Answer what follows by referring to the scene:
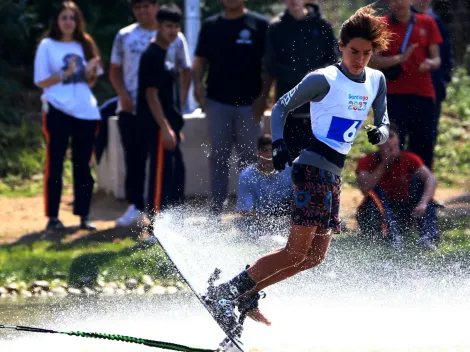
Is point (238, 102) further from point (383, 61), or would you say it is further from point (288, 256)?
point (288, 256)

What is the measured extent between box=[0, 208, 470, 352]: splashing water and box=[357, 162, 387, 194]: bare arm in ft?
1.65

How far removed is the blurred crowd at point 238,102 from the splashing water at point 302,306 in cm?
41

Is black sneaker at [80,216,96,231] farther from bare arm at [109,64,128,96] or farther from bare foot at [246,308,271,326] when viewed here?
bare foot at [246,308,271,326]

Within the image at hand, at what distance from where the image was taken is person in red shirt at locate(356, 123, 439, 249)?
7.65m

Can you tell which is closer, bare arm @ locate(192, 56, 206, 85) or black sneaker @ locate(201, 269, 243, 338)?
black sneaker @ locate(201, 269, 243, 338)

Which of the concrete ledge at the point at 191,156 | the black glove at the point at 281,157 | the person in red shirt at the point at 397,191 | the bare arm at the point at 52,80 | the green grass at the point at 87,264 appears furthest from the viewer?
the concrete ledge at the point at 191,156

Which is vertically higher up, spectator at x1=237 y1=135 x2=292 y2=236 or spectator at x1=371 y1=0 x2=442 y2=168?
spectator at x1=371 y1=0 x2=442 y2=168

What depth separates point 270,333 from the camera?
19.0ft

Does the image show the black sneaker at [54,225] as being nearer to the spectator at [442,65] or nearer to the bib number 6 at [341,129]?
the spectator at [442,65]

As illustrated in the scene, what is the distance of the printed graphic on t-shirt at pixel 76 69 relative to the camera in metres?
8.56

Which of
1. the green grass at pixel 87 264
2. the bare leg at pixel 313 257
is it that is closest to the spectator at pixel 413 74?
the green grass at pixel 87 264

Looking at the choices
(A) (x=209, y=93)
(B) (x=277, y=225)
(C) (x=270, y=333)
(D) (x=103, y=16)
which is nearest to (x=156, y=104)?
(A) (x=209, y=93)

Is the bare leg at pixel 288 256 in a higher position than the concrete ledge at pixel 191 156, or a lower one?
higher

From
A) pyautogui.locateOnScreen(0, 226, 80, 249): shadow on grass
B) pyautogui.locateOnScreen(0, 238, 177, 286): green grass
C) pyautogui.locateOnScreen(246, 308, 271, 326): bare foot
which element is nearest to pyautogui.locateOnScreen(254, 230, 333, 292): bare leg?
pyautogui.locateOnScreen(246, 308, 271, 326): bare foot
